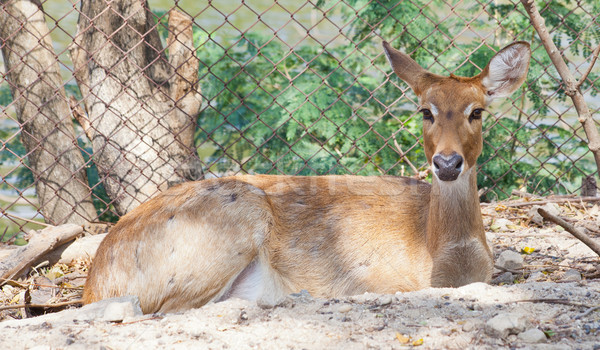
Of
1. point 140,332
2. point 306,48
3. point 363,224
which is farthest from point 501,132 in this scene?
point 140,332

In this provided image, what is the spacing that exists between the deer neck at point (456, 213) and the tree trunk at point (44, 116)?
334 cm

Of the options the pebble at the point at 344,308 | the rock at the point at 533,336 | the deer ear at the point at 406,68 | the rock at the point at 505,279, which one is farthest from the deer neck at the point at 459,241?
the rock at the point at 533,336

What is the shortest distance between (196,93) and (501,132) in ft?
10.5

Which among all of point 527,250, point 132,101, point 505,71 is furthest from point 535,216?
point 132,101

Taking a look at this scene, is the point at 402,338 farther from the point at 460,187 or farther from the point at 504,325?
the point at 460,187

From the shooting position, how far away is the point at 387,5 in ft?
23.3

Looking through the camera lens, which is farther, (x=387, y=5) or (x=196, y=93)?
(x=387, y=5)

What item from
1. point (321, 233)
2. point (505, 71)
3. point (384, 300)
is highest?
point (505, 71)

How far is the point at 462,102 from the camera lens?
4.20 m

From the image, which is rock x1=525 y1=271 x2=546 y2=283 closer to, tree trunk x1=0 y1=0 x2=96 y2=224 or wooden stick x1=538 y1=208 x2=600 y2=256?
wooden stick x1=538 y1=208 x2=600 y2=256

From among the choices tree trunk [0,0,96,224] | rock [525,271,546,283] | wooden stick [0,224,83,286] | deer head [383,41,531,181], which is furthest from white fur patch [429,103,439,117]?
tree trunk [0,0,96,224]

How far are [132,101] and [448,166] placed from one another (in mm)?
3314

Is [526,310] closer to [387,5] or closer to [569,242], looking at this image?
[569,242]

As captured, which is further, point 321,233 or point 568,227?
point 321,233
